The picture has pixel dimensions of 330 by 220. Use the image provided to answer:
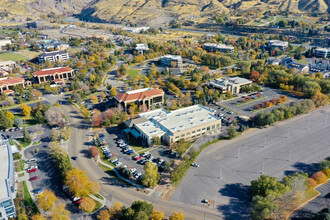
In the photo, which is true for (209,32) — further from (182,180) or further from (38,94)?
(182,180)

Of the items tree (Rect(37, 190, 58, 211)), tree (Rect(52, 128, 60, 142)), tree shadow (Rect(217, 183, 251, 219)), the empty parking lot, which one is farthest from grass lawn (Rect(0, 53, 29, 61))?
tree shadow (Rect(217, 183, 251, 219))

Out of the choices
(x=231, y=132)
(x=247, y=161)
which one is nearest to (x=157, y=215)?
(x=247, y=161)

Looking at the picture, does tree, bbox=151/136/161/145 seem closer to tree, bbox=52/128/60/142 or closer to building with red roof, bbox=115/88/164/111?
building with red roof, bbox=115/88/164/111

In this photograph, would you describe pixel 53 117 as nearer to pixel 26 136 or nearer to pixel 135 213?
pixel 26 136

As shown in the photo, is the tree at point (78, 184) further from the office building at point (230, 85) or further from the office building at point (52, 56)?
the office building at point (52, 56)

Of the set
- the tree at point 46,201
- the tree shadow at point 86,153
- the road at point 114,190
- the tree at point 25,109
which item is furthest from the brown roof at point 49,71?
the tree at point 46,201

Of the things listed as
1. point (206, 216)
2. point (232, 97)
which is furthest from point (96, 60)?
point (206, 216)
